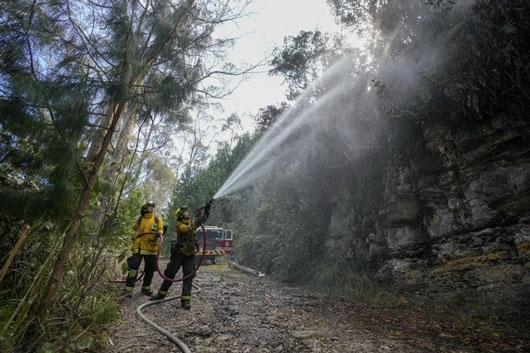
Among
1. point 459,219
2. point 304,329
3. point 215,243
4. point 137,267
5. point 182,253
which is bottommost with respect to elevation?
point 304,329

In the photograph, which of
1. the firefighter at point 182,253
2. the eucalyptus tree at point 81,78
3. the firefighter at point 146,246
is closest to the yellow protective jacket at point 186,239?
the firefighter at point 182,253

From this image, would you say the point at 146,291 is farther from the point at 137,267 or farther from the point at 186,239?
the point at 186,239

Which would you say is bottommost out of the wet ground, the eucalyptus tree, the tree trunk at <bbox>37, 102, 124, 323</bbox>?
the wet ground

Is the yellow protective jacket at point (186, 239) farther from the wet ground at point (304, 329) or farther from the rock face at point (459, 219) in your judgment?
the rock face at point (459, 219)

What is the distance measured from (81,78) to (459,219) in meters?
6.66

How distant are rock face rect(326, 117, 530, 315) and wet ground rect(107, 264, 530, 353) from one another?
2.21ft

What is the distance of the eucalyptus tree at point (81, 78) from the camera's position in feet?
9.02

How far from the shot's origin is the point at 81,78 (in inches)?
121

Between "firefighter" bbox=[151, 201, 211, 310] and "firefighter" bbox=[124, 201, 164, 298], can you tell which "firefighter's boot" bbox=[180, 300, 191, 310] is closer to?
"firefighter" bbox=[151, 201, 211, 310]

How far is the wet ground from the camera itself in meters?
3.80

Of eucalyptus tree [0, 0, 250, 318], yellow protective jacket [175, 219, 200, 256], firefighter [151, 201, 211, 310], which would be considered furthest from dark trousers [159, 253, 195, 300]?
eucalyptus tree [0, 0, 250, 318]

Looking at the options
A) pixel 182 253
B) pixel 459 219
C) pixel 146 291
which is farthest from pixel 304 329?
pixel 459 219

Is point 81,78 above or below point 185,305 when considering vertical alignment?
above

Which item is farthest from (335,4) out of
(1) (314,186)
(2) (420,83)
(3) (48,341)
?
(3) (48,341)
